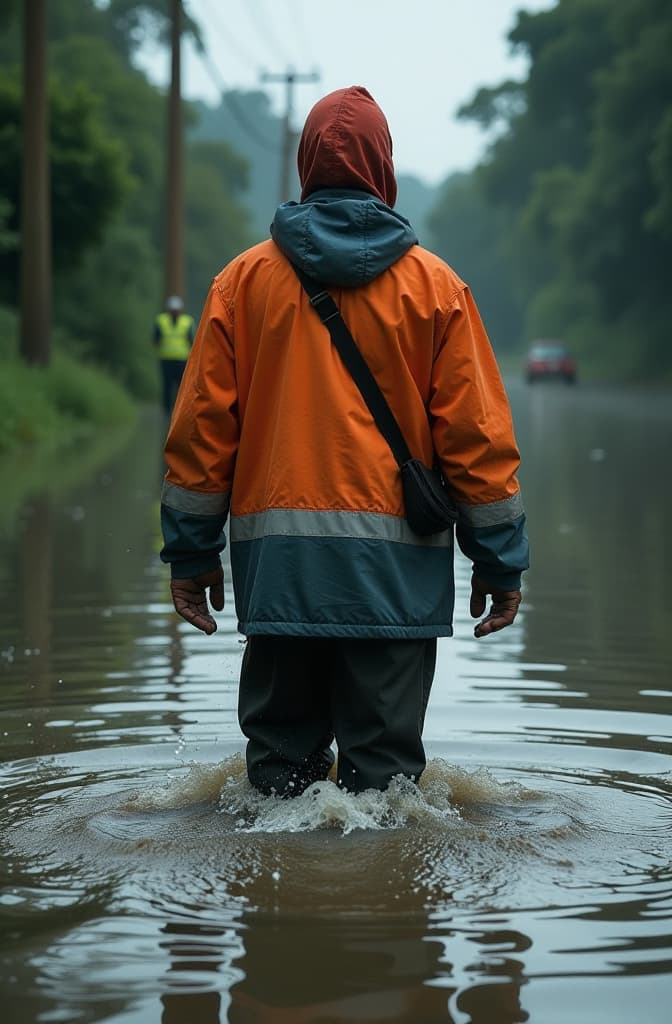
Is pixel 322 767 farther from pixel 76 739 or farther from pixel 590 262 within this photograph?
pixel 590 262

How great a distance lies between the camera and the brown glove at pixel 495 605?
4.60 m

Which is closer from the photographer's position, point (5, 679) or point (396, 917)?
point (396, 917)

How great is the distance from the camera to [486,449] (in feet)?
14.5

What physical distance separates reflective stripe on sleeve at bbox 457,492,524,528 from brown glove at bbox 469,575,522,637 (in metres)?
0.19

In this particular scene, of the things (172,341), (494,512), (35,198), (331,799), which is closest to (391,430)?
(494,512)

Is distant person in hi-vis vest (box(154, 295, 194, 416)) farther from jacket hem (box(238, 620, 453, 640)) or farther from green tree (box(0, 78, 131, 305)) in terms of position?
jacket hem (box(238, 620, 453, 640))

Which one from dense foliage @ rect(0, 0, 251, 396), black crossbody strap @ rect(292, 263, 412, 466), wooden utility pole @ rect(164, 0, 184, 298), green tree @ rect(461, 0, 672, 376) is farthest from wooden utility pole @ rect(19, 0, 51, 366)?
green tree @ rect(461, 0, 672, 376)

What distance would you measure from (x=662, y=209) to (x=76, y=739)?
45.7 meters

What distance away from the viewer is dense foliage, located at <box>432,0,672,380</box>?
5428cm

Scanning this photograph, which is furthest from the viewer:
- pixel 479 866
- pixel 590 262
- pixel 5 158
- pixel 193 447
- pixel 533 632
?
pixel 590 262

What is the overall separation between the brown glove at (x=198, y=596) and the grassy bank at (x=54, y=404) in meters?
15.6

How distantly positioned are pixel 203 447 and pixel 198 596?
44 cm

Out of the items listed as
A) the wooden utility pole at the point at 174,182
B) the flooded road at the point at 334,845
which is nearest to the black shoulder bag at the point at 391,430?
the flooded road at the point at 334,845

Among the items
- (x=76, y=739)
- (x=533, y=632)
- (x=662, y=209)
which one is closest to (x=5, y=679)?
(x=76, y=739)
